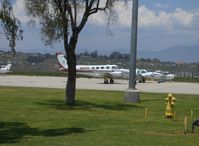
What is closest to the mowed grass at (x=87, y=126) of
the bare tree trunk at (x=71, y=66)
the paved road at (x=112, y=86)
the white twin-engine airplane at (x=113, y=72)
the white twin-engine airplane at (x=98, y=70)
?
the bare tree trunk at (x=71, y=66)

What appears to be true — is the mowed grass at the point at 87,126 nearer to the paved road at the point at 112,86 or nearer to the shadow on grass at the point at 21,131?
the shadow on grass at the point at 21,131

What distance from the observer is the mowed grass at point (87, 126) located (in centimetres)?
1457

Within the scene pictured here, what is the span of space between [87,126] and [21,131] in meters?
2.68

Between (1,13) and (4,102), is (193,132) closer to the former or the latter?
(1,13)

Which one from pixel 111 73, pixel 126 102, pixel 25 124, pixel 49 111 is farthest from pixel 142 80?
pixel 25 124

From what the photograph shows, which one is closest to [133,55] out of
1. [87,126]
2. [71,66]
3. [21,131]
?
[71,66]

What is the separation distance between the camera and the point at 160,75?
9025cm

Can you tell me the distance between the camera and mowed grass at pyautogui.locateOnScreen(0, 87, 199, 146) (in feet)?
47.8

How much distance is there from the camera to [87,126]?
18.9 metres

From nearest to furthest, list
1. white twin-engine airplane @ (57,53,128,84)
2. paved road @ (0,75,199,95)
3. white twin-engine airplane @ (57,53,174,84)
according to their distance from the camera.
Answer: paved road @ (0,75,199,95), white twin-engine airplane @ (57,53,128,84), white twin-engine airplane @ (57,53,174,84)

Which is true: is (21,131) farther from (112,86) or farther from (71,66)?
(112,86)

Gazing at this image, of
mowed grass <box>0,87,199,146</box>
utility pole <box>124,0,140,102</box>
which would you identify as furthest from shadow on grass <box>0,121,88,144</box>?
utility pole <box>124,0,140,102</box>

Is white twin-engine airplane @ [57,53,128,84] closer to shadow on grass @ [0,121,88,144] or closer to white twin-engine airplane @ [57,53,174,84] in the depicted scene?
white twin-engine airplane @ [57,53,174,84]

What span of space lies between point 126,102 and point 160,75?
5948 cm
